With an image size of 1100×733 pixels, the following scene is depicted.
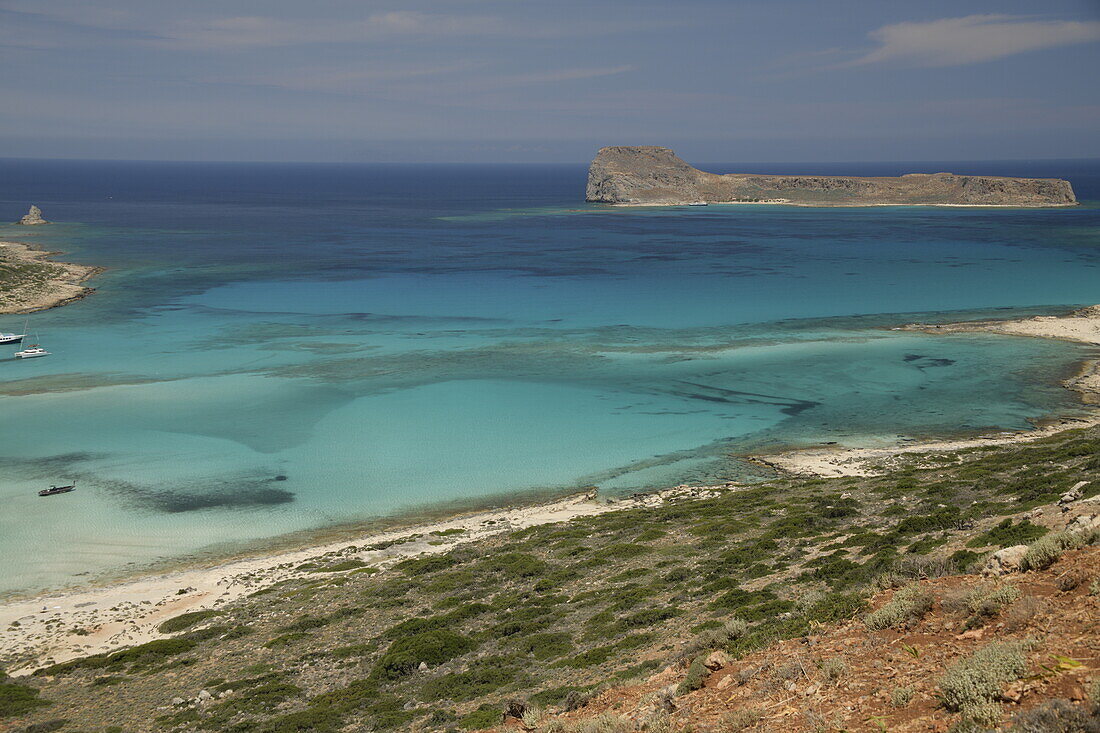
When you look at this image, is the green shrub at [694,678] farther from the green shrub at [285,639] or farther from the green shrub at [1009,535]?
the green shrub at [285,639]

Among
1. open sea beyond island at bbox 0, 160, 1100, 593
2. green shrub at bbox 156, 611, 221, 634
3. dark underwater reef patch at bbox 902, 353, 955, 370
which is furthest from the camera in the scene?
dark underwater reef patch at bbox 902, 353, 955, 370

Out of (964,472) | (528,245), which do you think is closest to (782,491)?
(964,472)

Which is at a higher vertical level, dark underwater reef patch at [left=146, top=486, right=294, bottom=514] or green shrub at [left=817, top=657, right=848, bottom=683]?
green shrub at [left=817, top=657, right=848, bottom=683]

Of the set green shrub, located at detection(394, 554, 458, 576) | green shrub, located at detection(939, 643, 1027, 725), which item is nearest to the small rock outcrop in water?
green shrub, located at detection(394, 554, 458, 576)

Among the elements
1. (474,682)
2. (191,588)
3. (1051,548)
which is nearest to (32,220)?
(191,588)

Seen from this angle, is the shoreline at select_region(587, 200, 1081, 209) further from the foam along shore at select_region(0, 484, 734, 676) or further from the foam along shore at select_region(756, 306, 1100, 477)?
the foam along shore at select_region(0, 484, 734, 676)
